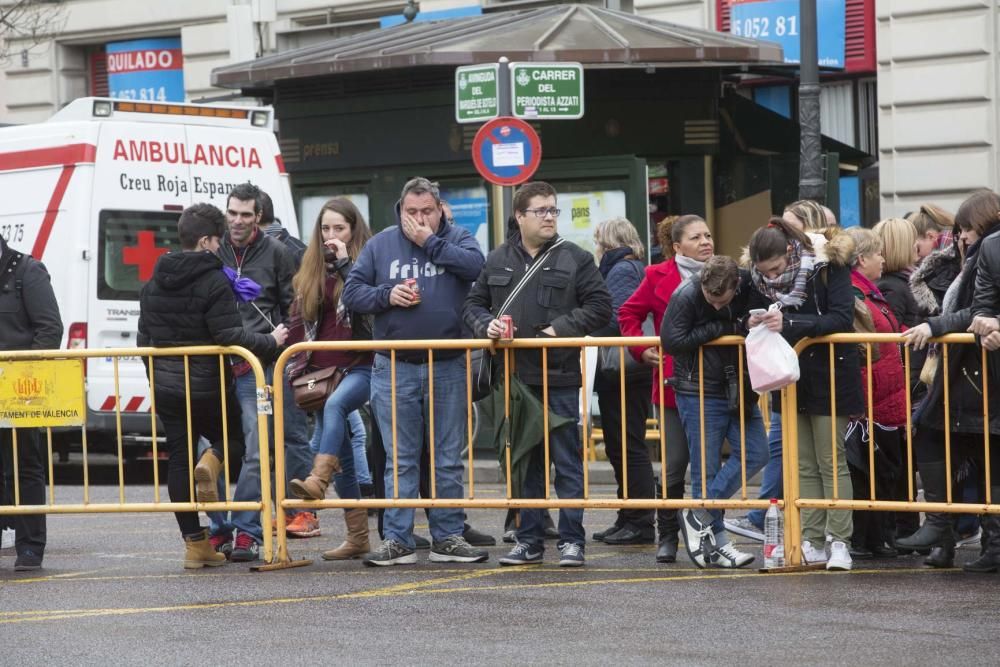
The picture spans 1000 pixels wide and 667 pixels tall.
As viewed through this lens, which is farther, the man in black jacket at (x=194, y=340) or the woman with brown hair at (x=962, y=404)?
the man in black jacket at (x=194, y=340)

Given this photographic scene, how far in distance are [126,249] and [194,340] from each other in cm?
518

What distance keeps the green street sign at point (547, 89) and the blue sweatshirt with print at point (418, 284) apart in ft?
13.5

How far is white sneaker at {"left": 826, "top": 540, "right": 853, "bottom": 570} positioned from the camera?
29.1 ft

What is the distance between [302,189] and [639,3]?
555cm

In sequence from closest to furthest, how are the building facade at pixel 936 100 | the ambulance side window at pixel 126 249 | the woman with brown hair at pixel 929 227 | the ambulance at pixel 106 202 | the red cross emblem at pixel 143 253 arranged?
the woman with brown hair at pixel 929 227 < the ambulance at pixel 106 202 < the ambulance side window at pixel 126 249 < the red cross emblem at pixel 143 253 < the building facade at pixel 936 100

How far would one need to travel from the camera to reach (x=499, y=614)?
778cm

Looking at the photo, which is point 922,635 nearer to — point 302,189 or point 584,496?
point 584,496

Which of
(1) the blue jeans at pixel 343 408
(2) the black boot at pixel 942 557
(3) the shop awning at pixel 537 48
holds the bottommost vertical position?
(2) the black boot at pixel 942 557

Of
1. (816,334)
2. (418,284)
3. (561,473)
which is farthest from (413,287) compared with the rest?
(816,334)

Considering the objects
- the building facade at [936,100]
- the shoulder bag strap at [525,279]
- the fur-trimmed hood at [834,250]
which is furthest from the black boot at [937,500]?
the building facade at [936,100]

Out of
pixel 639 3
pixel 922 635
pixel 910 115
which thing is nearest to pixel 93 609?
pixel 922 635

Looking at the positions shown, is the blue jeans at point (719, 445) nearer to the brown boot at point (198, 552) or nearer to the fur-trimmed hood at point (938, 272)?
the fur-trimmed hood at point (938, 272)

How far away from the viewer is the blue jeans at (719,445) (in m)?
9.08

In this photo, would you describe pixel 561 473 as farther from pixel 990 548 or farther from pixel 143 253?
pixel 143 253
